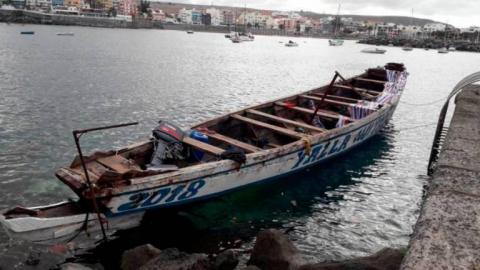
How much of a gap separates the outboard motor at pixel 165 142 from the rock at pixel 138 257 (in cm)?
302

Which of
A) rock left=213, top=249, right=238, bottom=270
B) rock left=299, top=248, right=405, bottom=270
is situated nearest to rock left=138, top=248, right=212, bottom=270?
rock left=213, top=249, right=238, bottom=270

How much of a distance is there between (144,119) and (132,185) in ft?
45.1

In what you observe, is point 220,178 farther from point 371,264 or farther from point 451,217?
point 451,217

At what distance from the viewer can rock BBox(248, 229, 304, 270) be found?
7.54 metres

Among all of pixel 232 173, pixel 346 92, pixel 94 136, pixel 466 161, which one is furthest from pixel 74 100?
pixel 466 161

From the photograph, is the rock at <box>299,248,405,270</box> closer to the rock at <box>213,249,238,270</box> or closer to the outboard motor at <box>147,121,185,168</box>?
the rock at <box>213,249,238,270</box>

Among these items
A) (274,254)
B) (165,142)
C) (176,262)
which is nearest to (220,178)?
(165,142)

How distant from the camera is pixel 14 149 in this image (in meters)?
15.0

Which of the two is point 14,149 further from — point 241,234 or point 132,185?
point 241,234

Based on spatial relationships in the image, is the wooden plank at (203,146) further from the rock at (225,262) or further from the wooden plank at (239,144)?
the rock at (225,262)

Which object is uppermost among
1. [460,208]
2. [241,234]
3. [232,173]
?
[460,208]

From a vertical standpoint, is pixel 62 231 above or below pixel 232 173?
below

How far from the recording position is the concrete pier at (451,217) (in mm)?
4762

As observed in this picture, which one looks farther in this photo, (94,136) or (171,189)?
(94,136)
